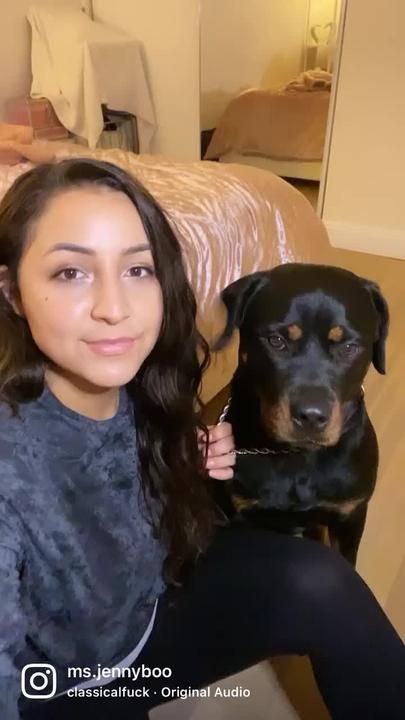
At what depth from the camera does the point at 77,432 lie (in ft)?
3.07

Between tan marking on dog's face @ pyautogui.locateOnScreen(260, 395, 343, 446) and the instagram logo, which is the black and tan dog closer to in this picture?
tan marking on dog's face @ pyautogui.locateOnScreen(260, 395, 343, 446)

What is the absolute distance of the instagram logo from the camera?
0.96m

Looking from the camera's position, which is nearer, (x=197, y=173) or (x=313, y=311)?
(x=313, y=311)

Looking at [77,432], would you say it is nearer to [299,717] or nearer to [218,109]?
[299,717]

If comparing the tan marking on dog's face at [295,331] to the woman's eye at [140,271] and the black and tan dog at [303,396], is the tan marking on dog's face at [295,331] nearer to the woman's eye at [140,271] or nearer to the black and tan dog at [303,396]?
the black and tan dog at [303,396]

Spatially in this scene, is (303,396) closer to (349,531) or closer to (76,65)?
(349,531)

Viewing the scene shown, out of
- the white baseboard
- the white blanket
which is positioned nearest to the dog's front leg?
the white baseboard

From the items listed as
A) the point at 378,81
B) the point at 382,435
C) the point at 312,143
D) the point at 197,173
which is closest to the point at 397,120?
the point at 378,81

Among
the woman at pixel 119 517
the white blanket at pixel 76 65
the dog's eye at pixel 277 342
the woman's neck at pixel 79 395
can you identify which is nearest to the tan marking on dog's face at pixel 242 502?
the woman at pixel 119 517

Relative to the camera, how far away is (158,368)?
1141mm

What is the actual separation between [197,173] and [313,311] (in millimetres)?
1034

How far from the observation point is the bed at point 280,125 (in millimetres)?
4438

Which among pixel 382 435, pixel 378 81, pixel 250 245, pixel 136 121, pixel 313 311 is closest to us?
pixel 313 311

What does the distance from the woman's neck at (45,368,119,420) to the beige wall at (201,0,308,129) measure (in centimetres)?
365
